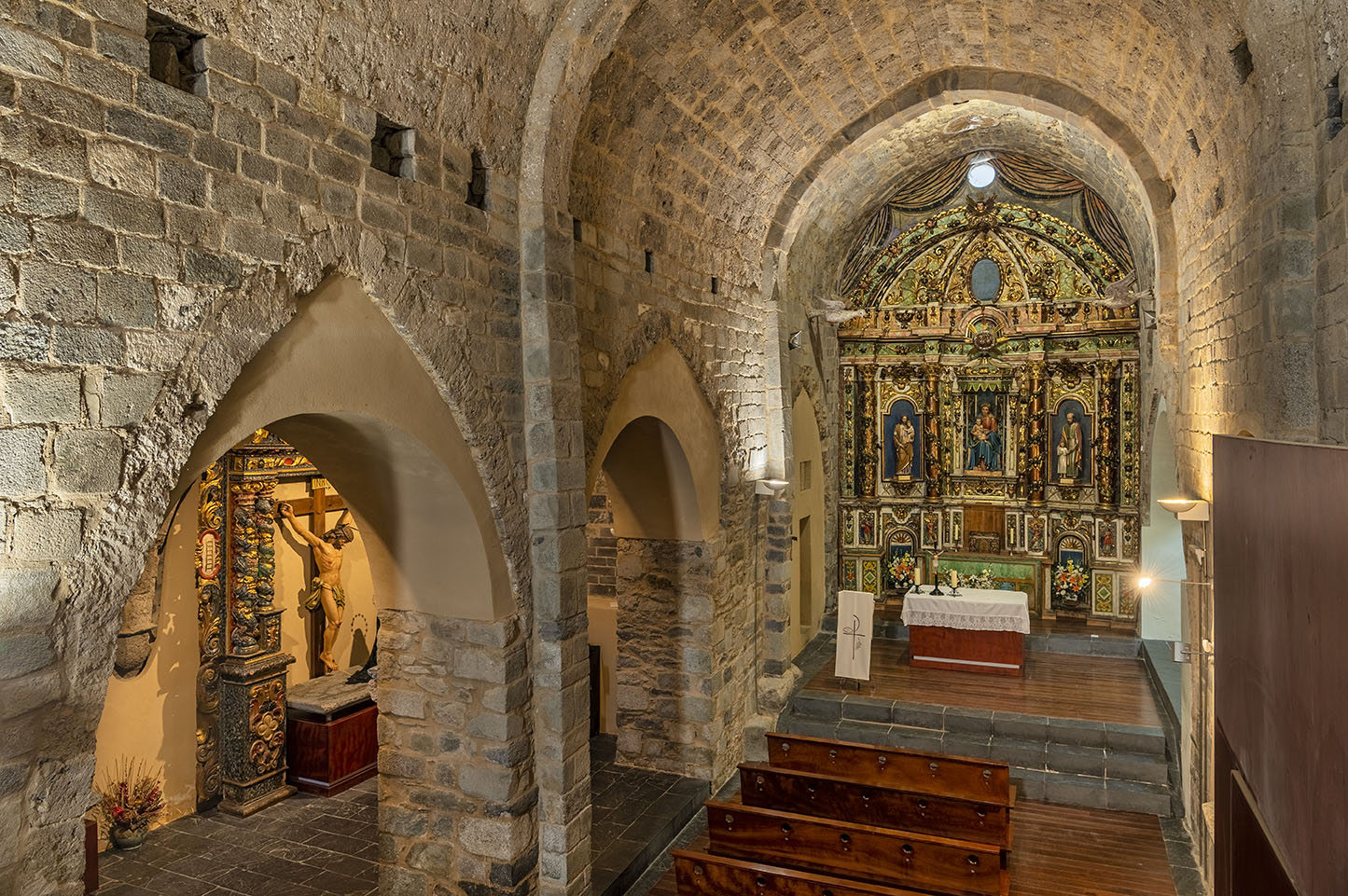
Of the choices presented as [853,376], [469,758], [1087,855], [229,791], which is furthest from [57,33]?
[853,376]

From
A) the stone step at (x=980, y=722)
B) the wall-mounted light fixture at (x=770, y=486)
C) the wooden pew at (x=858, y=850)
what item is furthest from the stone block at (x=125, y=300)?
the stone step at (x=980, y=722)

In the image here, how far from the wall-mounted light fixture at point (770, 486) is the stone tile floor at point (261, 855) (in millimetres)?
4808

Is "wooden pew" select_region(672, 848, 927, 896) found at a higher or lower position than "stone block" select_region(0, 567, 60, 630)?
lower

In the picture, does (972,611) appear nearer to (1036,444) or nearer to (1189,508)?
(1036,444)

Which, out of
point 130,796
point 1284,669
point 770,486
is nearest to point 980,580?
point 770,486

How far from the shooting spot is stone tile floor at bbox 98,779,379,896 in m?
6.80

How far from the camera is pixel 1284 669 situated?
2562 millimetres

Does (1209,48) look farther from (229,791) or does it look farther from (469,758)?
(229,791)

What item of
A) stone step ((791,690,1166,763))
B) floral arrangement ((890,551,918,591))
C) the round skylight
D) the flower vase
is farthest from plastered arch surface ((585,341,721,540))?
the round skylight

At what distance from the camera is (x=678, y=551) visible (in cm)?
880

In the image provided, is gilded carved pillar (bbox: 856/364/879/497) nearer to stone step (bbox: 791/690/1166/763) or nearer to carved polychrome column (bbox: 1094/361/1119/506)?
carved polychrome column (bbox: 1094/361/1119/506)

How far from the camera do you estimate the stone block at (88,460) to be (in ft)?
10.1

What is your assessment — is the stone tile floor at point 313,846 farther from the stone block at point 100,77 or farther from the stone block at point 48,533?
the stone block at point 100,77

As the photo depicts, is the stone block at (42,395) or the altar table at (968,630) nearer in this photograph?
the stone block at (42,395)
